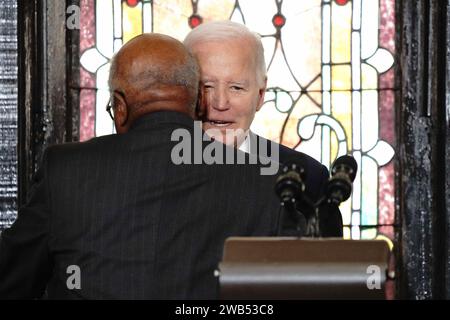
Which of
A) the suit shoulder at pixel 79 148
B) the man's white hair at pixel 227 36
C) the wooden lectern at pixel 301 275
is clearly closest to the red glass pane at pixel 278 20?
the man's white hair at pixel 227 36

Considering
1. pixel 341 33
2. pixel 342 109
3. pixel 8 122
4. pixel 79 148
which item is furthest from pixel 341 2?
pixel 79 148

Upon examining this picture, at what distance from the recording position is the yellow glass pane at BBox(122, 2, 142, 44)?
4703mm

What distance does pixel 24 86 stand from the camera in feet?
15.3

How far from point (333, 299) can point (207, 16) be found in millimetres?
2378

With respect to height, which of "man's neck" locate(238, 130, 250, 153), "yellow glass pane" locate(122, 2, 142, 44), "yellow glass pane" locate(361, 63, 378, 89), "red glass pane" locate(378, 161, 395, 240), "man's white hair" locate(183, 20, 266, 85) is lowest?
"red glass pane" locate(378, 161, 395, 240)

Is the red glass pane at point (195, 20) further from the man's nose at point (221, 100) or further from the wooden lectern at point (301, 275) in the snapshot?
the wooden lectern at point (301, 275)

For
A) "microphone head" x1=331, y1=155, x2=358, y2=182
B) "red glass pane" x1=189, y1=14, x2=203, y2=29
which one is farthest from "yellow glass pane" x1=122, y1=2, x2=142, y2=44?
"microphone head" x1=331, y1=155, x2=358, y2=182

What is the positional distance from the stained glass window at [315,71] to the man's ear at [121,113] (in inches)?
63.1

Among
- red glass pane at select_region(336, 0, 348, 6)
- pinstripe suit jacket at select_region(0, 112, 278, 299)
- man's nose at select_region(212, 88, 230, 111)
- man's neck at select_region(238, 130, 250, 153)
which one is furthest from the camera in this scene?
red glass pane at select_region(336, 0, 348, 6)

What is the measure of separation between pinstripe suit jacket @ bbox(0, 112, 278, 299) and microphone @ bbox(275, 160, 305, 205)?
1.00 ft

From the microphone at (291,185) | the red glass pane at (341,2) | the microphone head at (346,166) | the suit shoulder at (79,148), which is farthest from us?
the red glass pane at (341,2)

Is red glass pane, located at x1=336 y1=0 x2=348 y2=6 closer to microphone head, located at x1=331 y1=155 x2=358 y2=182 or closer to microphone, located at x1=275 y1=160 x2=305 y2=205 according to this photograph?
microphone head, located at x1=331 y1=155 x2=358 y2=182

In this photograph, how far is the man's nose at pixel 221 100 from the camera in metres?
3.89
